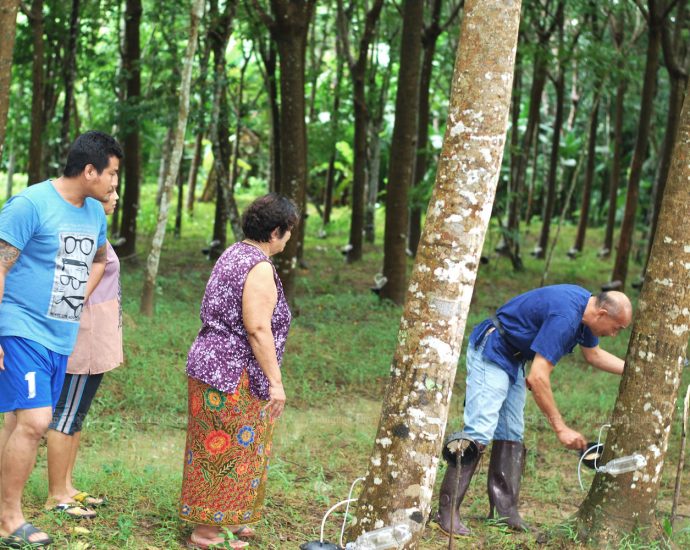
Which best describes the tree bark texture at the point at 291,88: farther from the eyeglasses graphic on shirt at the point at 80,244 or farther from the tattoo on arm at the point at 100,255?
the eyeglasses graphic on shirt at the point at 80,244

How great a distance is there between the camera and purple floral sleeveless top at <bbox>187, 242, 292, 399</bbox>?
431cm

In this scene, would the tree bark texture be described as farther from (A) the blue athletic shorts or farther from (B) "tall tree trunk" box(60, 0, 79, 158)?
(A) the blue athletic shorts

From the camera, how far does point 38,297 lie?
4.18 m

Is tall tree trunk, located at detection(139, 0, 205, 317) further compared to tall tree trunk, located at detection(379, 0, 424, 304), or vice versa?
tall tree trunk, located at detection(379, 0, 424, 304)

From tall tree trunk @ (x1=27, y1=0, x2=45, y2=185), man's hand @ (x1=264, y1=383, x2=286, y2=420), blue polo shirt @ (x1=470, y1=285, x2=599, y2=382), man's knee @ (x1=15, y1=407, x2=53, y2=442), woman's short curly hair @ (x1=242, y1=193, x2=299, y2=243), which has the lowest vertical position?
man's knee @ (x1=15, y1=407, x2=53, y2=442)

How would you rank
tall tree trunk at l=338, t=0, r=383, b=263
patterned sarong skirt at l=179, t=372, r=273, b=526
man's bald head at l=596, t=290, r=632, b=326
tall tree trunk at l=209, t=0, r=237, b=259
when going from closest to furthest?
Result: 1. patterned sarong skirt at l=179, t=372, r=273, b=526
2. man's bald head at l=596, t=290, r=632, b=326
3. tall tree trunk at l=209, t=0, r=237, b=259
4. tall tree trunk at l=338, t=0, r=383, b=263

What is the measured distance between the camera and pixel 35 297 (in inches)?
164

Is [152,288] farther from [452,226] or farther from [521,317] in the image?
[452,226]

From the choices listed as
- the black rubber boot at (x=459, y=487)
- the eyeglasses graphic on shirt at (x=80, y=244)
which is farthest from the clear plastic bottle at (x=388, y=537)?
the eyeglasses graphic on shirt at (x=80, y=244)

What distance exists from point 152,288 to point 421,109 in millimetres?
7053

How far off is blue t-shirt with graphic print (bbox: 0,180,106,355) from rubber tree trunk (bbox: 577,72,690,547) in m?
2.91

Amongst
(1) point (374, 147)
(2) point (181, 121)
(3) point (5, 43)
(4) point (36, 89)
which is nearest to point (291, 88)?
(2) point (181, 121)

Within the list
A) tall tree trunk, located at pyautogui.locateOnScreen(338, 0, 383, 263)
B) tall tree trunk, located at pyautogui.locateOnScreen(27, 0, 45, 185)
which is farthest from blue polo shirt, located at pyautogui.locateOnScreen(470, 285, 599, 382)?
tall tree trunk, located at pyautogui.locateOnScreen(338, 0, 383, 263)

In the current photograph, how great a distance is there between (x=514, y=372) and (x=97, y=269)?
8.06ft
